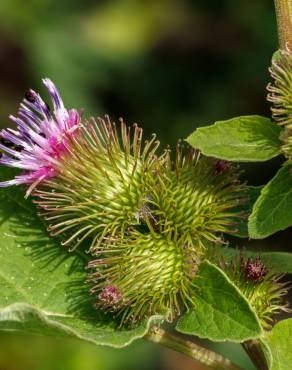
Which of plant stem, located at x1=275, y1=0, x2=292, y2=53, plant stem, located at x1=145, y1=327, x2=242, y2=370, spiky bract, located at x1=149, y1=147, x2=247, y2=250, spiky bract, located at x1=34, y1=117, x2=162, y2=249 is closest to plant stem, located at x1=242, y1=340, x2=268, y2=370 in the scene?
plant stem, located at x1=145, y1=327, x2=242, y2=370

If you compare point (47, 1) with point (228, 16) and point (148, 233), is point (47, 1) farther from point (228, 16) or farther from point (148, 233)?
point (148, 233)

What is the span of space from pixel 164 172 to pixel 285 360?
606 millimetres

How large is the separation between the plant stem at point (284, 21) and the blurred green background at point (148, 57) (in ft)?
10.7

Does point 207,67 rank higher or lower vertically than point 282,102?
higher

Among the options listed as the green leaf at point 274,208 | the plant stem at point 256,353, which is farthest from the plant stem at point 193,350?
the green leaf at point 274,208

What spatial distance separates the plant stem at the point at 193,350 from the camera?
2305 mm

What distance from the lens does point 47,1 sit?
578 cm

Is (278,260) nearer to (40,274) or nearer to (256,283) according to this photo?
(256,283)

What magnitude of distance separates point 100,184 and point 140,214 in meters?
0.15

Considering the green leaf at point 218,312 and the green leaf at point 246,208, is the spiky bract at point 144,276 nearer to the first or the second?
the green leaf at point 218,312

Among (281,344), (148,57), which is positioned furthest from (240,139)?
(148,57)

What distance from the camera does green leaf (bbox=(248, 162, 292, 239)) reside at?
2.19m

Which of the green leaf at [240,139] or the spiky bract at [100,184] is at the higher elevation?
the green leaf at [240,139]

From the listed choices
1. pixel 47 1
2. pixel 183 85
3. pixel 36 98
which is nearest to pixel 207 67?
pixel 183 85
